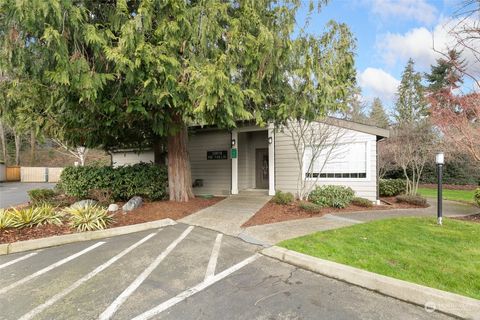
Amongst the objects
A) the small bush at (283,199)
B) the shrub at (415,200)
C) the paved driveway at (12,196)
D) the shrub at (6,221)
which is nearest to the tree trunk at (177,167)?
the small bush at (283,199)

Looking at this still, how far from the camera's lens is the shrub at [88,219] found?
5979mm

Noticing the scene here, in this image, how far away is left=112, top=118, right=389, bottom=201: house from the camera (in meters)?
9.74

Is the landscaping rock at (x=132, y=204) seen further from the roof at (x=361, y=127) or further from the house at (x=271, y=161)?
the roof at (x=361, y=127)

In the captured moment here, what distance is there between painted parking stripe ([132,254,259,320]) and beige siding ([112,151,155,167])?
39.4ft

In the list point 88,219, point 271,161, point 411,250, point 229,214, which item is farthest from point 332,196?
point 88,219

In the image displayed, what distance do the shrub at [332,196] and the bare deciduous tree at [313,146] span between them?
1.00 feet

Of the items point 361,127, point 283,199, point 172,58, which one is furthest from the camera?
point 361,127

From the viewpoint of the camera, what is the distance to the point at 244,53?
577cm

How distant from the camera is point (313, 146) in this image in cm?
931

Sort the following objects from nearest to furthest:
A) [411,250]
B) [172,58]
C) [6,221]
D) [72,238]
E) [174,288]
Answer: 1. [174,288]
2. [411,250]
3. [172,58]
4. [72,238]
5. [6,221]

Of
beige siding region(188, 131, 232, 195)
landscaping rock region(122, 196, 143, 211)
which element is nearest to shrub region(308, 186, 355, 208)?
beige siding region(188, 131, 232, 195)

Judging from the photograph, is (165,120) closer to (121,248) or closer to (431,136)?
(121,248)

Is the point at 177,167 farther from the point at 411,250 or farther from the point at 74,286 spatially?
the point at 411,250

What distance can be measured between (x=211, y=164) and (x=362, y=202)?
Result: 6.71 m
